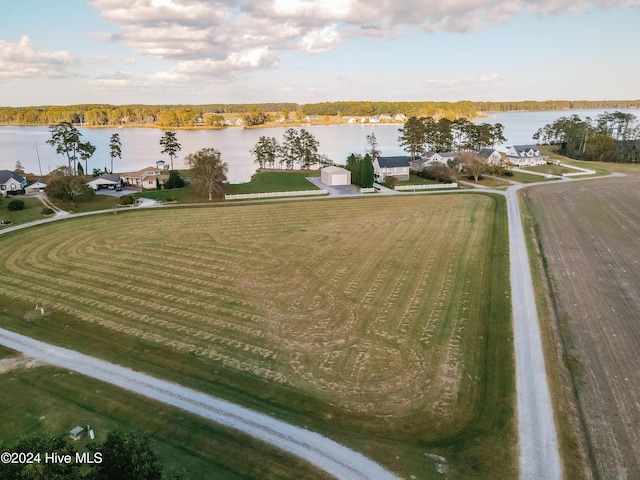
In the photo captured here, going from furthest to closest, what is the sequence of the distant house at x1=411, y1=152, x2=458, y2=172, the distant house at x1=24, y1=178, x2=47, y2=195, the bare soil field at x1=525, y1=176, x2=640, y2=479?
1. the distant house at x1=411, y1=152, x2=458, y2=172
2. the distant house at x1=24, y1=178, x2=47, y2=195
3. the bare soil field at x1=525, y1=176, x2=640, y2=479

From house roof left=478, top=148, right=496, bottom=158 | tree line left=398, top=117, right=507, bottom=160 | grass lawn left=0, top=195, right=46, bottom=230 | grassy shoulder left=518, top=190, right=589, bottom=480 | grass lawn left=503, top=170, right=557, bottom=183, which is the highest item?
tree line left=398, top=117, right=507, bottom=160

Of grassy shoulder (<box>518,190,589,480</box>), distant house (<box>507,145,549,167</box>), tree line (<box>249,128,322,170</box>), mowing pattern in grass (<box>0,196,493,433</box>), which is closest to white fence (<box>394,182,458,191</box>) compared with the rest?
mowing pattern in grass (<box>0,196,493,433</box>)

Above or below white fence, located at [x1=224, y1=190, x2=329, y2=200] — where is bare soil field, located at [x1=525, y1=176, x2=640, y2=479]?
below

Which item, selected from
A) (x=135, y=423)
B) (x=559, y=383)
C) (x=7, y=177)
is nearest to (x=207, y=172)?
(x=7, y=177)

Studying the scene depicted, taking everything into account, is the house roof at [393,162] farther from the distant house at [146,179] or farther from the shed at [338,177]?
the distant house at [146,179]

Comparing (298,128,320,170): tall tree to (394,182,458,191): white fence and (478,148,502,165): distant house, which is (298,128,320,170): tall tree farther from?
(478,148,502,165): distant house

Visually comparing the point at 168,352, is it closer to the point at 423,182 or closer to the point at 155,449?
the point at 155,449
